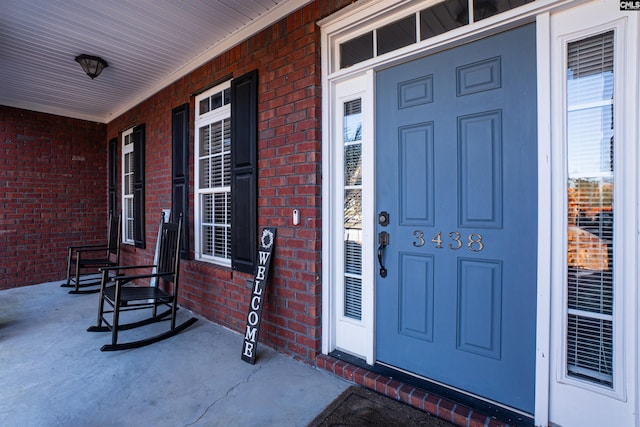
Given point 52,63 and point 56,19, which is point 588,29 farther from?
point 52,63

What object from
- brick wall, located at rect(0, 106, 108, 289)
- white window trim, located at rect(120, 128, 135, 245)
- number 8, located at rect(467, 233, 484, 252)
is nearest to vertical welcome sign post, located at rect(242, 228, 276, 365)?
number 8, located at rect(467, 233, 484, 252)

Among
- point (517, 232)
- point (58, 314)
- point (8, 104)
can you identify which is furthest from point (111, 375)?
point (8, 104)

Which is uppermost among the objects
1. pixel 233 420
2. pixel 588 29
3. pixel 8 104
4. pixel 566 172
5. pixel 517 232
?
pixel 8 104

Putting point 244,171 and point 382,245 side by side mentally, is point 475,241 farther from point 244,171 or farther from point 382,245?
point 244,171

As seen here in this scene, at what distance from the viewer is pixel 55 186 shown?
515 cm

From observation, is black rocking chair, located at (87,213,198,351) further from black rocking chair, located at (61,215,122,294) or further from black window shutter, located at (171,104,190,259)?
black rocking chair, located at (61,215,122,294)

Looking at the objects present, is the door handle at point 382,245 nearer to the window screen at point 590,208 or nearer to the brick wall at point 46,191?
the window screen at point 590,208

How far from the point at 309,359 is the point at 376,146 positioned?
1.64m

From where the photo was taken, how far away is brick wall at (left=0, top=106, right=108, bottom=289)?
15.6 feet

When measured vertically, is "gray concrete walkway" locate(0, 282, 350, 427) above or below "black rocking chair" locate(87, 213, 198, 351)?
below

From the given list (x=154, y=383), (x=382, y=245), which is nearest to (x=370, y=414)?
(x=382, y=245)

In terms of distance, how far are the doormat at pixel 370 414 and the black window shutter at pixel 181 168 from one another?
8.20 ft

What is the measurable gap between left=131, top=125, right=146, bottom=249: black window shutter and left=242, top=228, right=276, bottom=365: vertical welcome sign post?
2788 millimetres

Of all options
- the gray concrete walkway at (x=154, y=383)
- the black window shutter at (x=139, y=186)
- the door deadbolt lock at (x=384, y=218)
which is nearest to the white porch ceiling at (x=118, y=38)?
the black window shutter at (x=139, y=186)
